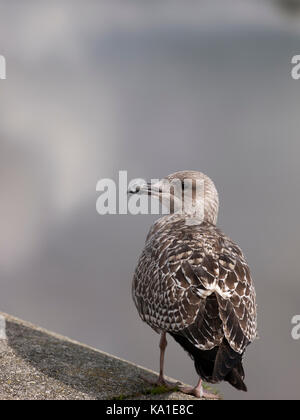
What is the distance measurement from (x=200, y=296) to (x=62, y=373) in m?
3.04

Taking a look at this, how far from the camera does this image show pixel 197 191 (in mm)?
13125

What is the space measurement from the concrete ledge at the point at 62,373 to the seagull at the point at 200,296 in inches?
30.6

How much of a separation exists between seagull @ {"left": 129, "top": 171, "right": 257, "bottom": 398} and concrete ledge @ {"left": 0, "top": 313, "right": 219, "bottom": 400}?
778 mm

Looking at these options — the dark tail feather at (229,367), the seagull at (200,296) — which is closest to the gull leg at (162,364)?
the seagull at (200,296)

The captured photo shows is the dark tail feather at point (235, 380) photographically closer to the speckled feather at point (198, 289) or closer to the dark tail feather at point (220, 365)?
the dark tail feather at point (220, 365)

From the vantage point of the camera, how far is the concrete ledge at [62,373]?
10.4m

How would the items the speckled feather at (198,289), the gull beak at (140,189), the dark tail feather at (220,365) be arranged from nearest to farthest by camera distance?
the dark tail feather at (220,365), the speckled feather at (198,289), the gull beak at (140,189)

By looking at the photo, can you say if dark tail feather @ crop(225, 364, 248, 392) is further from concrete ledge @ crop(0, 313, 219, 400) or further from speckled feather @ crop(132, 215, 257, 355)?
concrete ledge @ crop(0, 313, 219, 400)

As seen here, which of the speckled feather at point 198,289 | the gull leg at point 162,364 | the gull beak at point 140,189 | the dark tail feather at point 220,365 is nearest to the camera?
the dark tail feather at point 220,365

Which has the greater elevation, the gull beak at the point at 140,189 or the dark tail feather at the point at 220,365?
the gull beak at the point at 140,189

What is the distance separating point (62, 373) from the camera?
1120cm

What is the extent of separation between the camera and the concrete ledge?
10.4m

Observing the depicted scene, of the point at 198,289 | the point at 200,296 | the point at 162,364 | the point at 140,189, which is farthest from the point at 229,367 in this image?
the point at 140,189

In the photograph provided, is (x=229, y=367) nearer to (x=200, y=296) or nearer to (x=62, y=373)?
(x=200, y=296)
